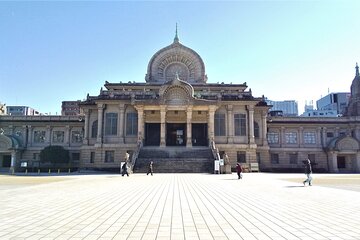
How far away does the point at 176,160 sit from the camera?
142ft

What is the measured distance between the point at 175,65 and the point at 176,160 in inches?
1030

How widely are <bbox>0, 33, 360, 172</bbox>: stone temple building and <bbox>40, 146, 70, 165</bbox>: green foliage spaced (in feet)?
7.15

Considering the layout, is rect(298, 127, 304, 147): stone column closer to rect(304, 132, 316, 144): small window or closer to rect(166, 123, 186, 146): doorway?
rect(304, 132, 316, 144): small window

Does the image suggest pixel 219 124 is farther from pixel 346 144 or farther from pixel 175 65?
pixel 346 144

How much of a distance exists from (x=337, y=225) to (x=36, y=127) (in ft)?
195

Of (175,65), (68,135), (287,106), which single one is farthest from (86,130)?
(287,106)

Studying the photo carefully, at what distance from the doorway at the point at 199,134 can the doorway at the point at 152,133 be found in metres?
6.05

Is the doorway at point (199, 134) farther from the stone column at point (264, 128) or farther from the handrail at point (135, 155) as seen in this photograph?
the handrail at point (135, 155)

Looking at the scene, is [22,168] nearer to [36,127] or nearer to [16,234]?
[36,127]

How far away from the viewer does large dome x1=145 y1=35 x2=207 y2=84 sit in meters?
62.8

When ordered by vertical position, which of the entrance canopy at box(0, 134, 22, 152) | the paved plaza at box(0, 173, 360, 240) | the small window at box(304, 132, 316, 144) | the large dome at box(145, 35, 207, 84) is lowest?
the paved plaza at box(0, 173, 360, 240)

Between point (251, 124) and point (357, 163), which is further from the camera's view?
point (357, 163)

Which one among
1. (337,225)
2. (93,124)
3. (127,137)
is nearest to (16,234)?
(337,225)

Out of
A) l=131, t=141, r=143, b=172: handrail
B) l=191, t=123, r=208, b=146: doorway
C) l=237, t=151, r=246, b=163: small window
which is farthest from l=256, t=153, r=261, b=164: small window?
l=131, t=141, r=143, b=172: handrail
